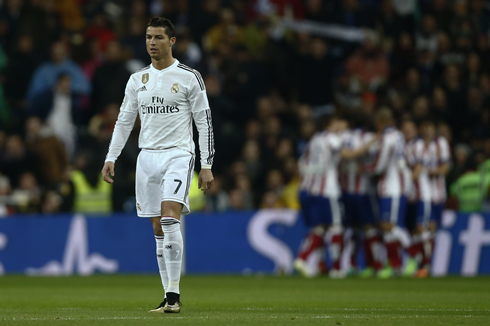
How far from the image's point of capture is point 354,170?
1420cm

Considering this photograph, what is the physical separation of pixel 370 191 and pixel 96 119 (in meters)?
5.77

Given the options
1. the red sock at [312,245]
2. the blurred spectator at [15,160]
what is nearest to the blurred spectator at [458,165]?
the red sock at [312,245]

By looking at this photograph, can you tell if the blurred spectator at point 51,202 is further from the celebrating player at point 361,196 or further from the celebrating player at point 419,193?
the celebrating player at point 419,193

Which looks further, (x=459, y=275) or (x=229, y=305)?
(x=459, y=275)

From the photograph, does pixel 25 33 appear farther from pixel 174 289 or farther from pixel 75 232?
pixel 174 289

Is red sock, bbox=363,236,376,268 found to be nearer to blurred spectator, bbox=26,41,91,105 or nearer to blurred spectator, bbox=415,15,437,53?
blurred spectator, bbox=415,15,437,53

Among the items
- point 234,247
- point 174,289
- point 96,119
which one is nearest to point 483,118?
point 234,247

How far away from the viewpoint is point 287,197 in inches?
642

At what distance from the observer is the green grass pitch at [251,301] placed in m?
7.02

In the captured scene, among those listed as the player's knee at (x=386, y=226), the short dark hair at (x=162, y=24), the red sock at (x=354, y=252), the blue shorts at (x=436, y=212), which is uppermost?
the short dark hair at (x=162, y=24)

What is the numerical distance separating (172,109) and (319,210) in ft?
21.8

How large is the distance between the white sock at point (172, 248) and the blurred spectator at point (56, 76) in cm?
1010

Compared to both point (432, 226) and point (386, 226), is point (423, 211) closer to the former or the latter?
point (432, 226)

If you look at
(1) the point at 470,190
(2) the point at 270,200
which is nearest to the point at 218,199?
(2) the point at 270,200
